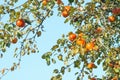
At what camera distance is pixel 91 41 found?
16.4 feet

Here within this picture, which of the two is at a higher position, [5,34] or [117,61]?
[5,34]

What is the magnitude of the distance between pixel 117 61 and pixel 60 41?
100cm

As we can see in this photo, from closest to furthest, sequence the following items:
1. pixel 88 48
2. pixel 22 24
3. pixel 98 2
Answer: pixel 88 48, pixel 22 24, pixel 98 2

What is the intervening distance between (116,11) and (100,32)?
0.75m

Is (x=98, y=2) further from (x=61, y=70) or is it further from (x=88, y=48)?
(x=88, y=48)

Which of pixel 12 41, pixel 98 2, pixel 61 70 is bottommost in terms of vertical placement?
pixel 61 70

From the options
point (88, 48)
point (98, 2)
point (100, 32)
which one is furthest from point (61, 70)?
point (98, 2)

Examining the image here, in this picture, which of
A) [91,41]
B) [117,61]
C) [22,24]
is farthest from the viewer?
[22,24]

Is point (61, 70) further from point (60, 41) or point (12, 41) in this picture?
point (12, 41)

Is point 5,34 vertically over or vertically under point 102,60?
over

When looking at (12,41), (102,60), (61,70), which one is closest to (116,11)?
(102,60)

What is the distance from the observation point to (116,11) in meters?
6.26

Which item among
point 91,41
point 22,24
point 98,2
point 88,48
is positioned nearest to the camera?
point 88,48

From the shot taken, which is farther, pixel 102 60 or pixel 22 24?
pixel 22 24
